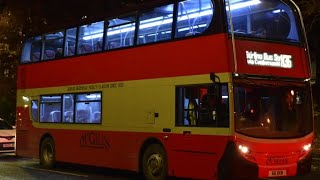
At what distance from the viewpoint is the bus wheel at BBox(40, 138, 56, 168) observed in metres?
15.8

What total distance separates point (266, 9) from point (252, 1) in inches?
17.6

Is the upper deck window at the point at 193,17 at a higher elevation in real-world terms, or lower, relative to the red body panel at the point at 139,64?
higher

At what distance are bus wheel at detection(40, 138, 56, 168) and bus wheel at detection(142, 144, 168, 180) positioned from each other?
4.34 m

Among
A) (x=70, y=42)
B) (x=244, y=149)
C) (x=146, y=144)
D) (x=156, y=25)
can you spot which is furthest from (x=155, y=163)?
(x=70, y=42)

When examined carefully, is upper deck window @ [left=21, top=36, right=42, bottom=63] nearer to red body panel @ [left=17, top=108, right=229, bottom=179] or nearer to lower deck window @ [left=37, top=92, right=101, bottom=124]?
lower deck window @ [left=37, top=92, right=101, bottom=124]

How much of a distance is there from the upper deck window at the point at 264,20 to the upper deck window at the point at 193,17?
20.6 inches

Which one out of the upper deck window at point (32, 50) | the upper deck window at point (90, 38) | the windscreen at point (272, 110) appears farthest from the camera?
the upper deck window at point (32, 50)

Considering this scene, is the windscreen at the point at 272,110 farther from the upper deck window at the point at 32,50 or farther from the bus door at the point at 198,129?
the upper deck window at the point at 32,50

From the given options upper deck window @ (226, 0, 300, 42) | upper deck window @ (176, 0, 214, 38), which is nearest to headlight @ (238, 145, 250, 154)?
upper deck window @ (226, 0, 300, 42)

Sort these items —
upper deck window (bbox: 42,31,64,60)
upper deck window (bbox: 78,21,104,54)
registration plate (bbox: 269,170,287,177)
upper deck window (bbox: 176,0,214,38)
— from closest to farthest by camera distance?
registration plate (bbox: 269,170,287,177) < upper deck window (bbox: 176,0,214,38) < upper deck window (bbox: 78,21,104,54) < upper deck window (bbox: 42,31,64,60)

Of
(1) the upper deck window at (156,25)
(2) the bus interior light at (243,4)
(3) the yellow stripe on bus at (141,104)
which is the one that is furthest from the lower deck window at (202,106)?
(2) the bus interior light at (243,4)

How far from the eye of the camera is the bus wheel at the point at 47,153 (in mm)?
15773

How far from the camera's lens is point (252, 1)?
11039mm

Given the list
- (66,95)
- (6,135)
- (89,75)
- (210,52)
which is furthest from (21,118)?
(210,52)
